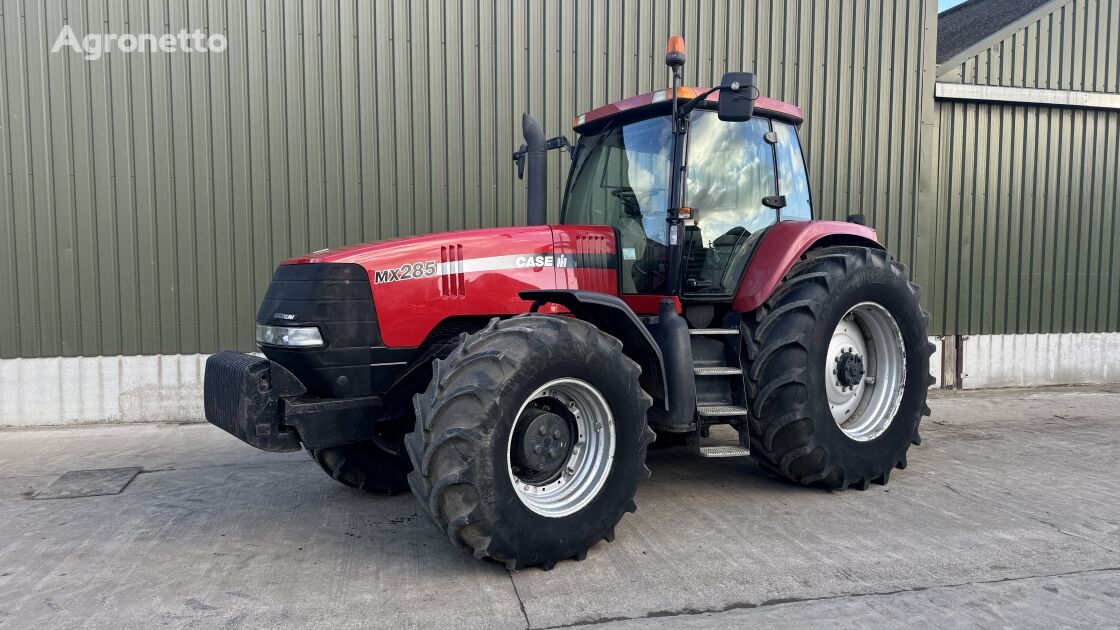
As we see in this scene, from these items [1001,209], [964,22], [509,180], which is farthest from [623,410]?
[964,22]

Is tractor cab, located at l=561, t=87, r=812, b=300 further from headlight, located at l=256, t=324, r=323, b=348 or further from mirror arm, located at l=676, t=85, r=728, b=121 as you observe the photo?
headlight, located at l=256, t=324, r=323, b=348

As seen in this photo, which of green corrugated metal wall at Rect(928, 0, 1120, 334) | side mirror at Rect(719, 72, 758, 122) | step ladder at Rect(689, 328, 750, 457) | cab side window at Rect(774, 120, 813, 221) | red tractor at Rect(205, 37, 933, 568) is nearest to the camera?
red tractor at Rect(205, 37, 933, 568)

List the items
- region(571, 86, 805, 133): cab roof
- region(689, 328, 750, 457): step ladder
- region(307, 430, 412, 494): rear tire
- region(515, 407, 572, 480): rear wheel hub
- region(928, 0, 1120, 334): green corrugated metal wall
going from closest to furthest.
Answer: region(515, 407, 572, 480): rear wheel hub, region(689, 328, 750, 457): step ladder, region(571, 86, 805, 133): cab roof, region(307, 430, 412, 494): rear tire, region(928, 0, 1120, 334): green corrugated metal wall

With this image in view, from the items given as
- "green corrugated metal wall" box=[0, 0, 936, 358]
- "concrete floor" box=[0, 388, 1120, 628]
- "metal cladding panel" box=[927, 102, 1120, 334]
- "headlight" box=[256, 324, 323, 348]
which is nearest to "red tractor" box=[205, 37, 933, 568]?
"headlight" box=[256, 324, 323, 348]

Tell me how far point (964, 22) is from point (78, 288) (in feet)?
41.1

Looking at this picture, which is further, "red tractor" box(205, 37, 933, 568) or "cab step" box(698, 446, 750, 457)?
"cab step" box(698, 446, 750, 457)

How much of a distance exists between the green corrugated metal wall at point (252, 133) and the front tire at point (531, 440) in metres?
4.53

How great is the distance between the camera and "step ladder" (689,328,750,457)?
4461 millimetres

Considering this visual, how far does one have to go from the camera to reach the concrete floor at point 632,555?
322 centimetres

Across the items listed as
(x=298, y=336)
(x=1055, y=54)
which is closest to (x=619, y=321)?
(x=298, y=336)

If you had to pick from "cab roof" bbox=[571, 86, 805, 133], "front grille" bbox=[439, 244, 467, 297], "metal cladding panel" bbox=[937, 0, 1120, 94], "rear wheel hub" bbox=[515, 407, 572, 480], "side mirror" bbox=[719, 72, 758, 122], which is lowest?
"rear wheel hub" bbox=[515, 407, 572, 480]

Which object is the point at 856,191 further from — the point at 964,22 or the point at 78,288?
the point at 78,288

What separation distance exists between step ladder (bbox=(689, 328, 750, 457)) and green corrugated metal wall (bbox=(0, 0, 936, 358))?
12.5 ft

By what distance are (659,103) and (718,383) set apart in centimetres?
175
